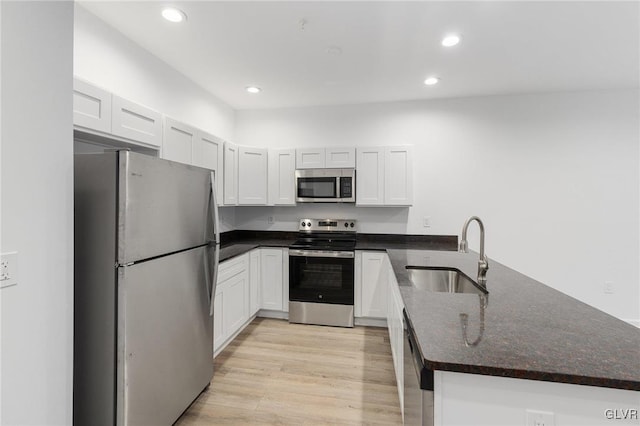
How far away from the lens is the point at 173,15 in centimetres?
200

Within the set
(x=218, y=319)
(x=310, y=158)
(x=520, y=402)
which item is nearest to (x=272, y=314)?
(x=218, y=319)

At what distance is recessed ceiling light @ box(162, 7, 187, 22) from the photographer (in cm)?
195

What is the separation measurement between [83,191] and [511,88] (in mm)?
4006

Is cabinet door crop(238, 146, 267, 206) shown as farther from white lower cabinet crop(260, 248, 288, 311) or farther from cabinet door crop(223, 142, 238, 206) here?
white lower cabinet crop(260, 248, 288, 311)

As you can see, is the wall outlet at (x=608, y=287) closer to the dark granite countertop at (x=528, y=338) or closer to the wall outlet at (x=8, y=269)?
the dark granite countertop at (x=528, y=338)

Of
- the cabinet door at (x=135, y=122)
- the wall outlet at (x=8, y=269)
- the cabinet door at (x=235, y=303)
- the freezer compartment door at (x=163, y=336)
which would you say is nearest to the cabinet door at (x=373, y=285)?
the cabinet door at (x=235, y=303)

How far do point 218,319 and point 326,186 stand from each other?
1884 millimetres

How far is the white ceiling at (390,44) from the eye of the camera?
1946 mm

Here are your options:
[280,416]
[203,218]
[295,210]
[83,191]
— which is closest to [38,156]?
[83,191]

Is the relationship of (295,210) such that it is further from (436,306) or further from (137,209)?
(436,306)

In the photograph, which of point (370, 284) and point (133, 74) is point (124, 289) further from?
point (370, 284)

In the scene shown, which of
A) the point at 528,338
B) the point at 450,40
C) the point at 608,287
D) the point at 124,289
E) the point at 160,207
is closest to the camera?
the point at 528,338

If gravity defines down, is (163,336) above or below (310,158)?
below

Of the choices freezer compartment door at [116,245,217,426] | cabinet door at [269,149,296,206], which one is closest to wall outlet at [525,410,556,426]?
freezer compartment door at [116,245,217,426]
